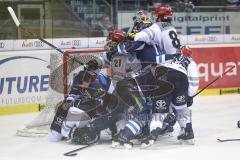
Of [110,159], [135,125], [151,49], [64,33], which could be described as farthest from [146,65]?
[64,33]

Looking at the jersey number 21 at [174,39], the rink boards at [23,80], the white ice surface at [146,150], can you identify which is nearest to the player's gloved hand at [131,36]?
the jersey number 21 at [174,39]

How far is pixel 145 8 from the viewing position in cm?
1138

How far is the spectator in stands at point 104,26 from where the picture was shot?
10.7m

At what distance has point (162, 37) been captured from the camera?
6.54 meters

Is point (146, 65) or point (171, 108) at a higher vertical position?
point (146, 65)

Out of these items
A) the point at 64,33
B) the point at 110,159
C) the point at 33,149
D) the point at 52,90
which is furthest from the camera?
the point at 64,33

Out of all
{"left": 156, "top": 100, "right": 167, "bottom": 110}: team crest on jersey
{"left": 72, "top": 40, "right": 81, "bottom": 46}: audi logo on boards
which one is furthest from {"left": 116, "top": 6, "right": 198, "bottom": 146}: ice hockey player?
{"left": 72, "top": 40, "right": 81, "bottom": 46}: audi logo on boards

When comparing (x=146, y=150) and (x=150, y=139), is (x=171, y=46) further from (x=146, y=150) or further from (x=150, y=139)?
(x=146, y=150)

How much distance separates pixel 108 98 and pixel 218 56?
15.8 ft

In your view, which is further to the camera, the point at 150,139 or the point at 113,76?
the point at 113,76

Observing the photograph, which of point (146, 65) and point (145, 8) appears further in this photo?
point (145, 8)

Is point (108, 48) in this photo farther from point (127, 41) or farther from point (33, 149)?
point (33, 149)

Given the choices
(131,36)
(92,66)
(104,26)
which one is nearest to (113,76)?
(92,66)

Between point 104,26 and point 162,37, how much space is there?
4375 mm
